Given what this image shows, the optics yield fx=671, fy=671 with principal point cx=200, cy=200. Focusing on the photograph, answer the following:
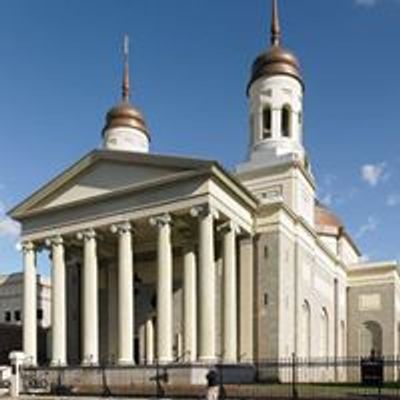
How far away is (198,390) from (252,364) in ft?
22.4

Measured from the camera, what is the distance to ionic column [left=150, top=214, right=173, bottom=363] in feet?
120

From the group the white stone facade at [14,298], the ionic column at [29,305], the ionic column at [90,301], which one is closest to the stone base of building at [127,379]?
the ionic column at [90,301]

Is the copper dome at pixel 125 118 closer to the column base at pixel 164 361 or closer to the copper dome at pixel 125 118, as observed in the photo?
the copper dome at pixel 125 118

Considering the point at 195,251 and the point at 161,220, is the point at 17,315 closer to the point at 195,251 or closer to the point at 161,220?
the point at 195,251

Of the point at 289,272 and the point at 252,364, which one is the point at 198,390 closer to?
the point at 252,364

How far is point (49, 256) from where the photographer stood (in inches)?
1838

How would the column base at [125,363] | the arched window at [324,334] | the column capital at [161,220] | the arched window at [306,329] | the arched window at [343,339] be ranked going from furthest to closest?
the arched window at [343,339] → the arched window at [324,334] → the arched window at [306,329] → the column capital at [161,220] → the column base at [125,363]

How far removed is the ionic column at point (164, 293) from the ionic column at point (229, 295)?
11.1 feet

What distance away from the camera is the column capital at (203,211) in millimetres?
36594

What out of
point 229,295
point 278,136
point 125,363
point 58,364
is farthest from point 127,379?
point 278,136

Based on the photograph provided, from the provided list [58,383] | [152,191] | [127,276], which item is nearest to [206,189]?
[152,191]

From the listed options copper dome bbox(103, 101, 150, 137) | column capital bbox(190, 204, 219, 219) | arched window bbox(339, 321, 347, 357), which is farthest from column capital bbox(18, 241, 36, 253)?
arched window bbox(339, 321, 347, 357)

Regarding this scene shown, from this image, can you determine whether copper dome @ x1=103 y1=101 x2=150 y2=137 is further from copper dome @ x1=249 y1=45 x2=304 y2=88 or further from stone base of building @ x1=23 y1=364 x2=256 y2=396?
stone base of building @ x1=23 y1=364 x2=256 y2=396

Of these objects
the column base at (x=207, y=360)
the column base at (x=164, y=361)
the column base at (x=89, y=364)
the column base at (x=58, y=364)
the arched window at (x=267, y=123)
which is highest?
the arched window at (x=267, y=123)
